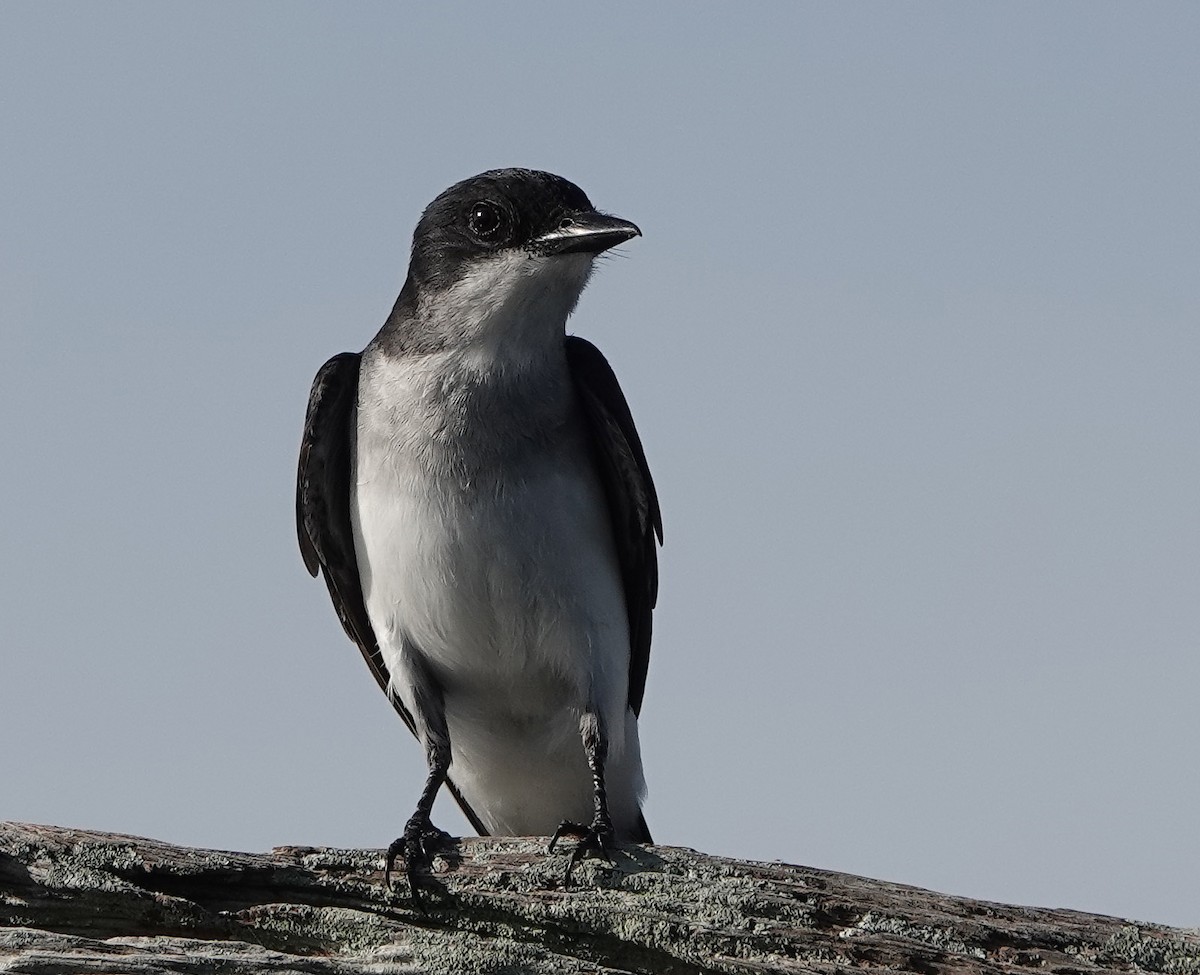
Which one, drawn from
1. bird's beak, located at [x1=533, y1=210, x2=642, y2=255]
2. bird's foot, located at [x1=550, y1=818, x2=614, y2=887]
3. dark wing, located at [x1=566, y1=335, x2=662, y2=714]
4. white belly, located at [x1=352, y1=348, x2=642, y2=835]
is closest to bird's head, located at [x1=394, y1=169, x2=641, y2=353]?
bird's beak, located at [x1=533, y1=210, x2=642, y2=255]

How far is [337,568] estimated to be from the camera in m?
8.61

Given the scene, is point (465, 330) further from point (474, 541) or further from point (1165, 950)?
point (1165, 950)

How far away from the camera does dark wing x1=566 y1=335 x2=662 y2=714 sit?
8.25 m

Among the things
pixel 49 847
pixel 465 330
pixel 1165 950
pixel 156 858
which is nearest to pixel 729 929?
pixel 1165 950

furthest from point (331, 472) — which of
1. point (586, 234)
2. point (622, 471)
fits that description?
point (586, 234)

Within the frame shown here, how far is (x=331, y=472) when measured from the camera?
27.8 feet

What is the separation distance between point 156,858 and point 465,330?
303cm

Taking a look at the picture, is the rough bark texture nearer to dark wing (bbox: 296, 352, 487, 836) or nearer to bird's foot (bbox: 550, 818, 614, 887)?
bird's foot (bbox: 550, 818, 614, 887)

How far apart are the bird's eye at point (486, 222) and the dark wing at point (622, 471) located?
884 millimetres

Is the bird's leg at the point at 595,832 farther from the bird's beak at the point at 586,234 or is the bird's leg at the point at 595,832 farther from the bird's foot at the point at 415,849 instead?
the bird's beak at the point at 586,234

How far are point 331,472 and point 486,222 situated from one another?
1641 millimetres

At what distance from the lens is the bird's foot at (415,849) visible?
638 cm

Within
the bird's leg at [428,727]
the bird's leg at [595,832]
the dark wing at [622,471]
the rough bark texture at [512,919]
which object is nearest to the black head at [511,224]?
the dark wing at [622,471]

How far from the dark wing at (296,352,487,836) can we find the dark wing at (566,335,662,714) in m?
1.25
